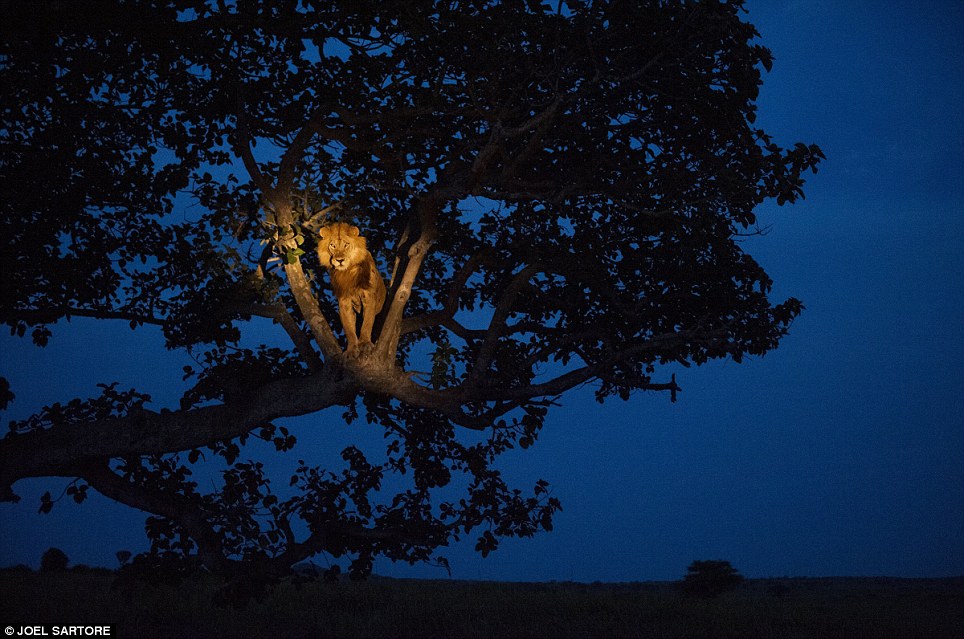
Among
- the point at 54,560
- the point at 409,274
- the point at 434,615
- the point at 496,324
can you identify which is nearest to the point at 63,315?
the point at 409,274

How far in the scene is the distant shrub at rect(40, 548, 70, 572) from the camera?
25.8 meters

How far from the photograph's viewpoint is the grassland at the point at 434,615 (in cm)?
1326

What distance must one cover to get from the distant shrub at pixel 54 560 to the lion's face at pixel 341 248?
914 inches

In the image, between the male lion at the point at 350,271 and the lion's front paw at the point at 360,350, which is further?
the male lion at the point at 350,271

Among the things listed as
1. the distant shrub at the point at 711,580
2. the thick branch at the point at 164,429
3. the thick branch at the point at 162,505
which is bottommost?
the distant shrub at the point at 711,580

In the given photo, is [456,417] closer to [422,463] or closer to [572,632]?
[422,463]

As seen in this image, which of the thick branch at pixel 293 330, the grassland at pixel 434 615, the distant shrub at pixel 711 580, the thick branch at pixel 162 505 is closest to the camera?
the thick branch at pixel 162 505

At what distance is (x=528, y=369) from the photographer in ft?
32.5

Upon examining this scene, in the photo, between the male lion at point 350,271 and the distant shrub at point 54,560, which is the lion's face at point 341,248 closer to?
the male lion at point 350,271

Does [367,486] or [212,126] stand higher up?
[212,126]

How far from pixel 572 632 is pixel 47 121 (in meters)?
11.4

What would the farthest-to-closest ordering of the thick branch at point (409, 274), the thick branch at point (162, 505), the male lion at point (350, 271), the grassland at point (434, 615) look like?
1. the grassland at point (434, 615)
2. the thick branch at point (162, 505)
3. the male lion at point (350, 271)
4. the thick branch at point (409, 274)

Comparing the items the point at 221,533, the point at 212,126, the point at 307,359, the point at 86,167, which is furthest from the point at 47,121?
the point at 221,533

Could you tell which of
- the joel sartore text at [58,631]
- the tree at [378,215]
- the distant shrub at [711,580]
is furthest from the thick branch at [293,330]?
the distant shrub at [711,580]
